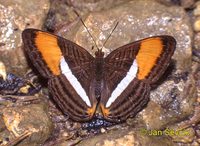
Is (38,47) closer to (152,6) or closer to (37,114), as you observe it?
(37,114)

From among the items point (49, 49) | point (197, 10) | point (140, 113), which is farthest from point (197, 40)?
point (49, 49)

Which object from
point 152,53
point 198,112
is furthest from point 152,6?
point 198,112

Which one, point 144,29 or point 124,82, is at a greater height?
point 144,29

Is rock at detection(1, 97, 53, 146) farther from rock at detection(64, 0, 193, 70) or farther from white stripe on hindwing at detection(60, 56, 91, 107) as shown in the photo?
rock at detection(64, 0, 193, 70)

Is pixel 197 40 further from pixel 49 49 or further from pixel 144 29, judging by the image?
pixel 49 49

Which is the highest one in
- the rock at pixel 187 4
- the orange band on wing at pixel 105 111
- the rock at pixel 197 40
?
the rock at pixel 187 4

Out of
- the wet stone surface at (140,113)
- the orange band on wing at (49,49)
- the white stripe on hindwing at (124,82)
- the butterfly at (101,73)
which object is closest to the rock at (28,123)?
the wet stone surface at (140,113)

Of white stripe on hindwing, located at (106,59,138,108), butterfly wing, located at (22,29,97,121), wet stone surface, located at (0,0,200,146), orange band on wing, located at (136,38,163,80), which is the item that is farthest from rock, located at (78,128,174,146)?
orange band on wing, located at (136,38,163,80)

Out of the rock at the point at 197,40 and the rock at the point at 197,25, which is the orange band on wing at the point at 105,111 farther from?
the rock at the point at 197,25
